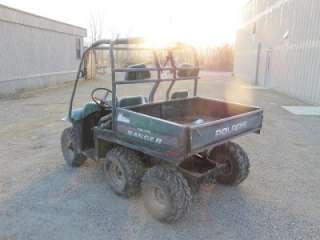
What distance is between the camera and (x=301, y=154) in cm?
479

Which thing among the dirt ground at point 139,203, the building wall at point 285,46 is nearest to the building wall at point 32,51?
the dirt ground at point 139,203

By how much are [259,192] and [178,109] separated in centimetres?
145

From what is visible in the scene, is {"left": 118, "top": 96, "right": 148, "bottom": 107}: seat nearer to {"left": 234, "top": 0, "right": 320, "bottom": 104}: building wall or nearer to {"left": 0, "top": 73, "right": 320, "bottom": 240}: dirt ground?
{"left": 0, "top": 73, "right": 320, "bottom": 240}: dirt ground

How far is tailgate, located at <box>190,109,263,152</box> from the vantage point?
2.48 metres

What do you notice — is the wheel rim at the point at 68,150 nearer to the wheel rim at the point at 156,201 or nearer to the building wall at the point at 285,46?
the wheel rim at the point at 156,201

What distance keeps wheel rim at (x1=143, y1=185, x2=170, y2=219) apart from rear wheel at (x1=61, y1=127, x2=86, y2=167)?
146 centimetres

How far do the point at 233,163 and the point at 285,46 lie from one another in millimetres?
11118

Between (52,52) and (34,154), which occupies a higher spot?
(52,52)

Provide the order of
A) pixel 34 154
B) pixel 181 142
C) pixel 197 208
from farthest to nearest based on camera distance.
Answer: pixel 34 154
pixel 197 208
pixel 181 142

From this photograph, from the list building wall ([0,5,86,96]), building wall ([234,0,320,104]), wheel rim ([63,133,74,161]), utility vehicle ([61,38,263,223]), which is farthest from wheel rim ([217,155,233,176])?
building wall ([0,5,86,96])

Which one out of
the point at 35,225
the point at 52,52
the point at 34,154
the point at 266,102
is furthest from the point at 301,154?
the point at 52,52

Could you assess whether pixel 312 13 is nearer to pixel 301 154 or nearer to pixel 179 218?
pixel 301 154

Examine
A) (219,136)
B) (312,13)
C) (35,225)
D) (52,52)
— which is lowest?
(35,225)

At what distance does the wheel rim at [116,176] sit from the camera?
3.17m
